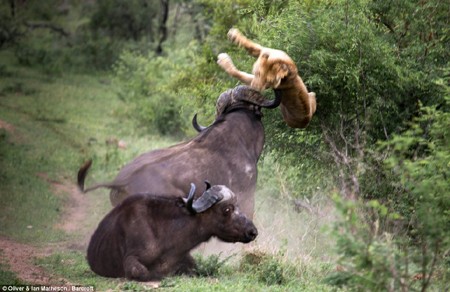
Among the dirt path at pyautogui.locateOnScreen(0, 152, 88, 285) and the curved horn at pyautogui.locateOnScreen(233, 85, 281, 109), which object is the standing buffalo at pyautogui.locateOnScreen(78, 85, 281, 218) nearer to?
the curved horn at pyautogui.locateOnScreen(233, 85, 281, 109)

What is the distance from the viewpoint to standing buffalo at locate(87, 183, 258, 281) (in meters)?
9.73

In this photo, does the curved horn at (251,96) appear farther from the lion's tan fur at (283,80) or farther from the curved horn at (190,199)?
the curved horn at (190,199)

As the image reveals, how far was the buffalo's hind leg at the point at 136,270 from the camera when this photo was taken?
948 centimetres

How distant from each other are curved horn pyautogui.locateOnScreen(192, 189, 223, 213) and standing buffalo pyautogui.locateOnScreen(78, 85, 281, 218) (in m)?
0.61

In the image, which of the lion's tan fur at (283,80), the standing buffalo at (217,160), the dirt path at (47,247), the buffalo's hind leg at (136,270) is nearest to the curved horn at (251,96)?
the standing buffalo at (217,160)

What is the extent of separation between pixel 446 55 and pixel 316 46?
172cm

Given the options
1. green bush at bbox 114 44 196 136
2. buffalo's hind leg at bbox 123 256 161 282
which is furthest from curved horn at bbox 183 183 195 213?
green bush at bbox 114 44 196 136

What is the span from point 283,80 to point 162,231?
2.33 m

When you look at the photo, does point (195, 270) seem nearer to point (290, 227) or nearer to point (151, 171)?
point (151, 171)

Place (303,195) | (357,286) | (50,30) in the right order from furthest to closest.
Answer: (50,30) < (303,195) < (357,286)

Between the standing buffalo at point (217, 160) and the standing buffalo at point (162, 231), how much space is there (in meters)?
0.57

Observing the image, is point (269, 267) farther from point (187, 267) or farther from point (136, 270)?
point (136, 270)

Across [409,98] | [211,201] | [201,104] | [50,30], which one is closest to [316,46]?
[409,98]

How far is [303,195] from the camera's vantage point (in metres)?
13.6
